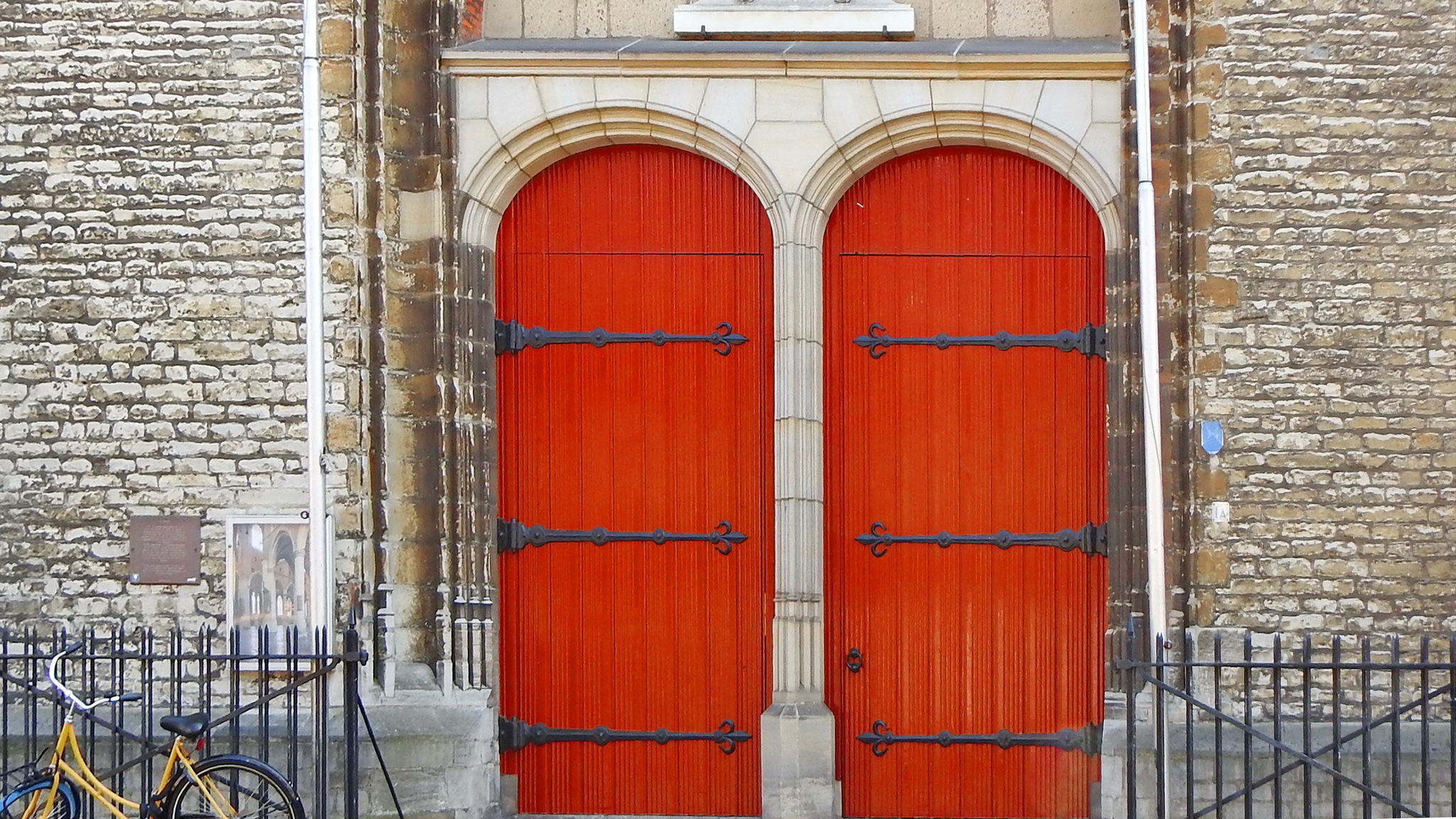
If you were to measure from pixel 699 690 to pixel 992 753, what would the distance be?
139 cm

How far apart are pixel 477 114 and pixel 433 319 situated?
973 mm

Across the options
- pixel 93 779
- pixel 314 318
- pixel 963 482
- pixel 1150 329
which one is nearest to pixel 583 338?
pixel 314 318

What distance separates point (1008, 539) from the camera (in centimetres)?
716

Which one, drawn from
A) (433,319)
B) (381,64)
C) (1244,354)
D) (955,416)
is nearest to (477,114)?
(381,64)

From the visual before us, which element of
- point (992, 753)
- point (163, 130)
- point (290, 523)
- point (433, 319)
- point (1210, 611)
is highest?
point (163, 130)

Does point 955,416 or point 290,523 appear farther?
point 955,416

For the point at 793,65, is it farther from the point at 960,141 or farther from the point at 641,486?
the point at 641,486

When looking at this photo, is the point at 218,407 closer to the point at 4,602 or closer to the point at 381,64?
the point at 4,602

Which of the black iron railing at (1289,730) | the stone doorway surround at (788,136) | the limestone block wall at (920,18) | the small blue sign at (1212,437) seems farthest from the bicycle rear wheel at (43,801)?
the small blue sign at (1212,437)

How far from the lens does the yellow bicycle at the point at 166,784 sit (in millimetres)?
5555

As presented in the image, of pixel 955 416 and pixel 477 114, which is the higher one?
pixel 477 114

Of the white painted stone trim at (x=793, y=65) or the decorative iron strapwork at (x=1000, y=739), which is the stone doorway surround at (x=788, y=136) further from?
the decorative iron strapwork at (x=1000, y=739)

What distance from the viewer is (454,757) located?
6762 mm

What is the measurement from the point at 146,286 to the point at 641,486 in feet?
7.76
